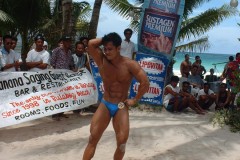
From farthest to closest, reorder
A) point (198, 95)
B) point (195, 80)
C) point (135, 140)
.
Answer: point (195, 80) → point (198, 95) → point (135, 140)

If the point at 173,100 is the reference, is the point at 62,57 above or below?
above

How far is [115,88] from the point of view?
4.73 metres

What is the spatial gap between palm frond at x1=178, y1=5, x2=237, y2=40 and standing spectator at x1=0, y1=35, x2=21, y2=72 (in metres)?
7.10

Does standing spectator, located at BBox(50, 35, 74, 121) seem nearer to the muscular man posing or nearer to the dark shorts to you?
the dark shorts

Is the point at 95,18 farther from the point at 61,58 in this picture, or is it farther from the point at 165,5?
the point at 61,58

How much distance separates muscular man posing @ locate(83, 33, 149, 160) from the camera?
179 inches

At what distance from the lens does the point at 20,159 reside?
18.2 ft

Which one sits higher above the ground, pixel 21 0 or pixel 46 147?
pixel 21 0

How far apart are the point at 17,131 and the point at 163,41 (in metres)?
4.04

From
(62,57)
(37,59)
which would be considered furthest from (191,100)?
(37,59)

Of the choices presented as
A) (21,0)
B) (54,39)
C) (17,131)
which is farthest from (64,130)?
(21,0)

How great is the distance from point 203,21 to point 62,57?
271 inches

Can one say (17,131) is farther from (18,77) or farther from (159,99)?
(159,99)

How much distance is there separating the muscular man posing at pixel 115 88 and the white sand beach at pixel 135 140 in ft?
3.83
